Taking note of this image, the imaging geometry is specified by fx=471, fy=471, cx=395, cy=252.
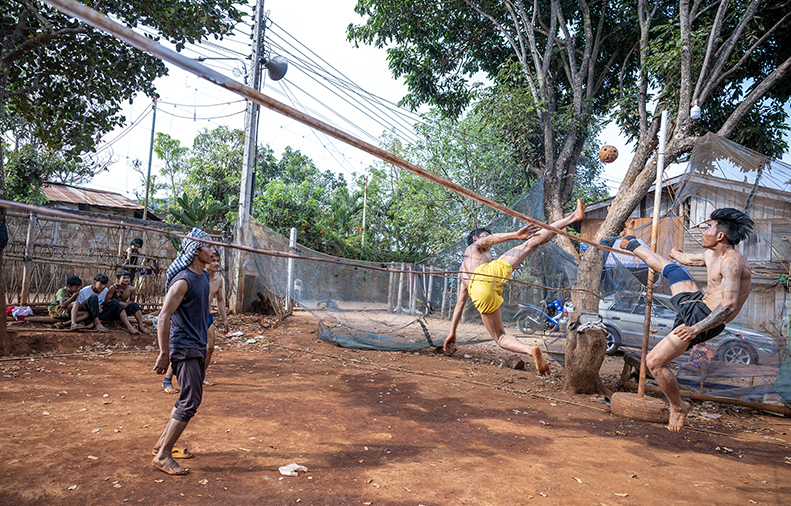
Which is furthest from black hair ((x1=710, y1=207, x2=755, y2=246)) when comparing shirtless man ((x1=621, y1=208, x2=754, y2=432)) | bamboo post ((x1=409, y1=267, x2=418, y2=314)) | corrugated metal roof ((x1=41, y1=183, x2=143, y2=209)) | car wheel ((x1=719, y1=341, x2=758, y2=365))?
corrugated metal roof ((x1=41, y1=183, x2=143, y2=209))

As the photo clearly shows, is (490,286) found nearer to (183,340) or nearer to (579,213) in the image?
(579,213)

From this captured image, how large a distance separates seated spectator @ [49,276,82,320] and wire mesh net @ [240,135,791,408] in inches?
102

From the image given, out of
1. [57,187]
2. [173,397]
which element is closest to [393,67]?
[173,397]

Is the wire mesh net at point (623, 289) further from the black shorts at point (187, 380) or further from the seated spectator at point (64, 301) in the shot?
the seated spectator at point (64, 301)

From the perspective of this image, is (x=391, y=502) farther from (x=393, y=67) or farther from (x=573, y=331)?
(x=393, y=67)

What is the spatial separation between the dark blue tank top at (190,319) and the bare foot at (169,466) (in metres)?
0.67

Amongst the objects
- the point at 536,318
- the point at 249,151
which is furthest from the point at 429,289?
the point at 249,151

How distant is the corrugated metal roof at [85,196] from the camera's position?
614 inches

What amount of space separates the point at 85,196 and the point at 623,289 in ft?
57.7

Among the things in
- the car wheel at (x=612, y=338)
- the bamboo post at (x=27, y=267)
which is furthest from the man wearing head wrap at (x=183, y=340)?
the bamboo post at (x=27, y=267)

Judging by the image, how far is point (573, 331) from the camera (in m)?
5.74

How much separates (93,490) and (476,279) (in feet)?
10.2

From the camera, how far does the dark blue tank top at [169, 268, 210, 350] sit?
115 inches

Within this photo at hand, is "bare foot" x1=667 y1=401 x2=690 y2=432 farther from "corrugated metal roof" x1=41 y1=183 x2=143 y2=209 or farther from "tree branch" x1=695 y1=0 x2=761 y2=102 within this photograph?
"corrugated metal roof" x1=41 y1=183 x2=143 y2=209
